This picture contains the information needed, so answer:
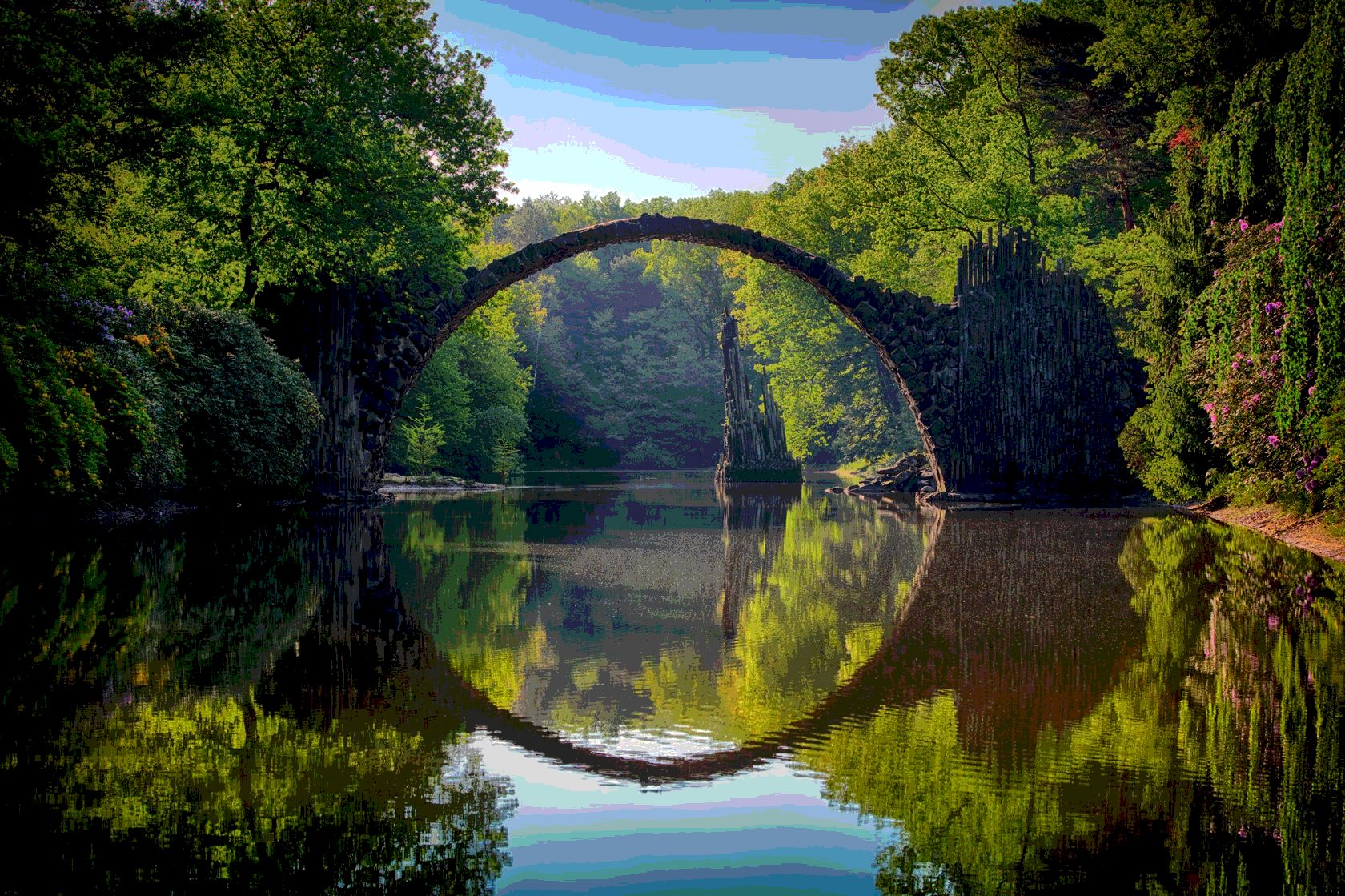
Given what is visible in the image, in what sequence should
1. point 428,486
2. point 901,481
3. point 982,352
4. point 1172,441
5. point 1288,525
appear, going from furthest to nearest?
1. point 901,481
2. point 428,486
3. point 982,352
4. point 1172,441
5. point 1288,525

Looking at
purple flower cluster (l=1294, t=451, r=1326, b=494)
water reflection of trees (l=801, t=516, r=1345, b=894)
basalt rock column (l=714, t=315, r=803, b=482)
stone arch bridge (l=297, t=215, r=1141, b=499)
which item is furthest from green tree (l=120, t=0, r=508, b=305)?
water reflection of trees (l=801, t=516, r=1345, b=894)

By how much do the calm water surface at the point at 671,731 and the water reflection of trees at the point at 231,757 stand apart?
2cm

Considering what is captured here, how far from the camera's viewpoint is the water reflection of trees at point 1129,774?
338 cm

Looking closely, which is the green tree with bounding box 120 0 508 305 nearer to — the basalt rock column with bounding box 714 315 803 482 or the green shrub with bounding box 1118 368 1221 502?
the green shrub with bounding box 1118 368 1221 502

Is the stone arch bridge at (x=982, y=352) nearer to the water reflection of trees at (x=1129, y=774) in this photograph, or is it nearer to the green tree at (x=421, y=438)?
the green tree at (x=421, y=438)

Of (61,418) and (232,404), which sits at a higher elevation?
(232,404)

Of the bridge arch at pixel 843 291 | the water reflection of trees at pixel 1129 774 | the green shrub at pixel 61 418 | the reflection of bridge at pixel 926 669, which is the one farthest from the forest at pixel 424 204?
the water reflection of trees at pixel 1129 774

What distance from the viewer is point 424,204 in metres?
22.0

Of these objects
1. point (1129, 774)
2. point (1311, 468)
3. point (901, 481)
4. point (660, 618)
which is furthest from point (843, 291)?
point (1129, 774)

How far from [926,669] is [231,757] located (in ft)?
11.9

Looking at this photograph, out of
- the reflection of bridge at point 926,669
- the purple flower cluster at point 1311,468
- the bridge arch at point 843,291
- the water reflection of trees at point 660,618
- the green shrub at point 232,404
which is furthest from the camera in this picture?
the bridge arch at point 843,291

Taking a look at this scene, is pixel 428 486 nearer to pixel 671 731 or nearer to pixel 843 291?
pixel 843 291

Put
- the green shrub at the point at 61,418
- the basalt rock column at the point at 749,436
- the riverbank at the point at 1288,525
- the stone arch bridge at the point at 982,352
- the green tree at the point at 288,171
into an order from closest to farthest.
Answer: the green shrub at the point at 61,418, the riverbank at the point at 1288,525, the green tree at the point at 288,171, the stone arch bridge at the point at 982,352, the basalt rock column at the point at 749,436

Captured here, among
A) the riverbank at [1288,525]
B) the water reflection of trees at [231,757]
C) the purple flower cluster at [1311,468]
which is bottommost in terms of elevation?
the water reflection of trees at [231,757]
